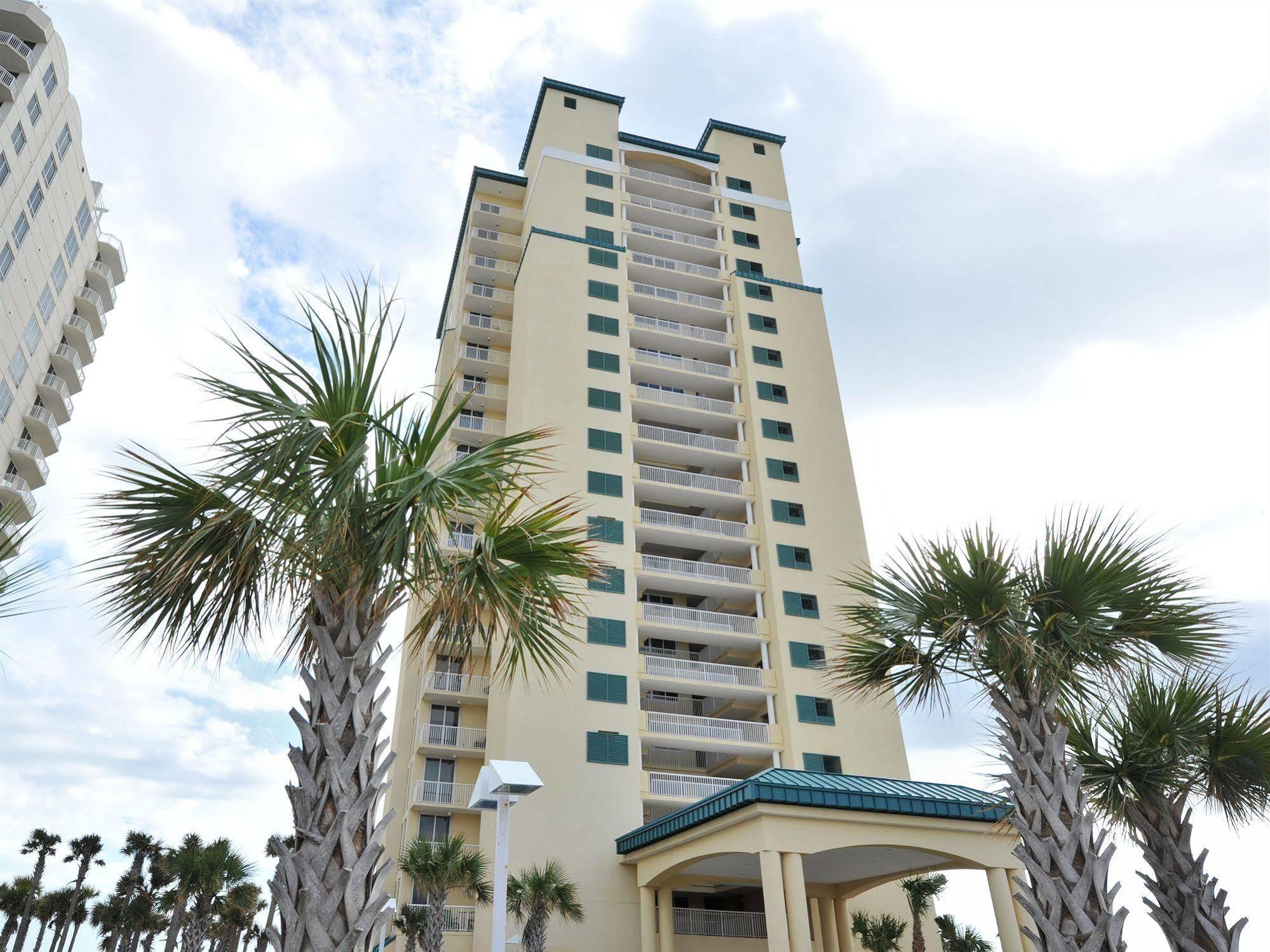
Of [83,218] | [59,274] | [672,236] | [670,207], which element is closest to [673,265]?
[672,236]

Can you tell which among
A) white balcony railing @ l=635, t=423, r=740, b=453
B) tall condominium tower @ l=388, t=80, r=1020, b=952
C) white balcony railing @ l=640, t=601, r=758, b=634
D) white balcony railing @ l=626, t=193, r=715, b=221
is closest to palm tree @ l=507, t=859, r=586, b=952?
tall condominium tower @ l=388, t=80, r=1020, b=952

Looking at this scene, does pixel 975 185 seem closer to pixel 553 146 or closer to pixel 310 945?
pixel 310 945

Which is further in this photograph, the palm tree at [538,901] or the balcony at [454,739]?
the balcony at [454,739]

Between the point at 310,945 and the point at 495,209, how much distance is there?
165ft

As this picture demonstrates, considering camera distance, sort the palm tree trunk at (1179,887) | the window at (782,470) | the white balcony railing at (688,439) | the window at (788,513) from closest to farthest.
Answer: the palm tree trunk at (1179,887), the window at (788,513), the window at (782,470), the white balcony railing at (688,439)

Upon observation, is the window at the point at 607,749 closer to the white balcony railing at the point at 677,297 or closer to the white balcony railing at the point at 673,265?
the white balcony railing at the point at 677,297

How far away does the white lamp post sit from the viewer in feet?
31.4

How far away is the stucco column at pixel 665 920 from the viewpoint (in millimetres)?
25891

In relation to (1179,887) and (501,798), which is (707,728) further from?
(501,798)

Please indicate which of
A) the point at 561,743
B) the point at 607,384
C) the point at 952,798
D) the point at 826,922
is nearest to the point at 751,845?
the point at 952,798

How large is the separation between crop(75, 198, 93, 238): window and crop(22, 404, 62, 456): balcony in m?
12.4

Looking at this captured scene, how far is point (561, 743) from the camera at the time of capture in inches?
1255

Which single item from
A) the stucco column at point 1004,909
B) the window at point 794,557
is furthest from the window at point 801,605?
the stucco column at point 1004,909

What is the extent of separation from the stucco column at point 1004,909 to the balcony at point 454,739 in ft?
66.5
